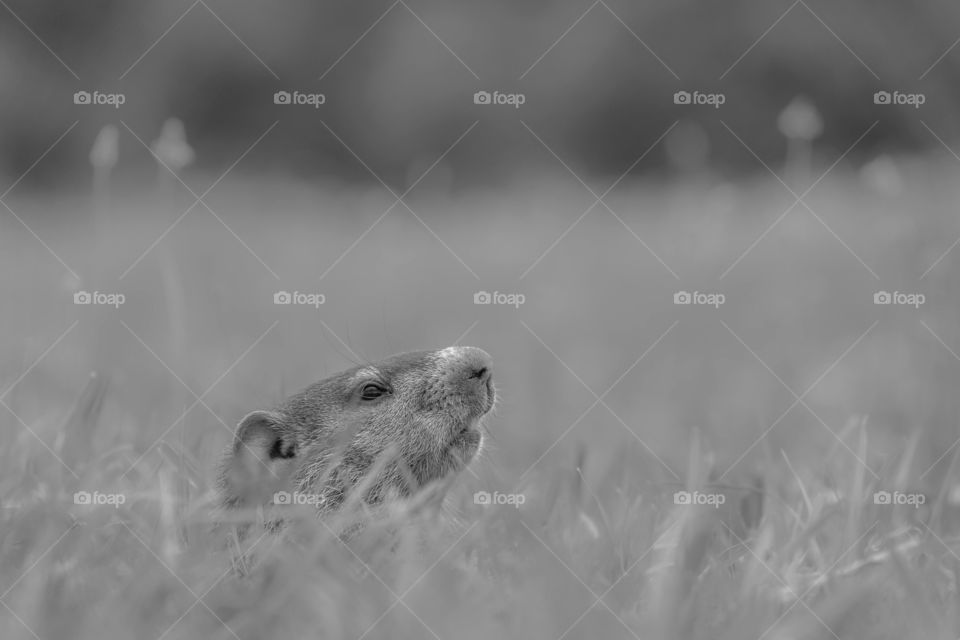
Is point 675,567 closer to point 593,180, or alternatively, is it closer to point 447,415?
point 447,415

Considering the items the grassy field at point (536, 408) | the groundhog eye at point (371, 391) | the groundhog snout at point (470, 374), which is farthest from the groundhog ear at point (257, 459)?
the groundhog snout at point (470, 374)

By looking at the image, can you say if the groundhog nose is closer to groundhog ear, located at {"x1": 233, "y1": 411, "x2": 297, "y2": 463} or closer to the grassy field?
the grassy field

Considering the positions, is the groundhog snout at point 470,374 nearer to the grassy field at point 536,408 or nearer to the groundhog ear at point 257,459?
the grassy field at point 536,408

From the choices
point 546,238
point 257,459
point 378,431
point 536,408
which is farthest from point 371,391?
point 546,238

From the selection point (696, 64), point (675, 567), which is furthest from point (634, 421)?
point (696, 64)

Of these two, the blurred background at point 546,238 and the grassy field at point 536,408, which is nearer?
the grassy field at point 536,408

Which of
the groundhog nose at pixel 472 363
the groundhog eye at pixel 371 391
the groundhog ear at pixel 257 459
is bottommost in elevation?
the groundhog ear at pixel 257 459
